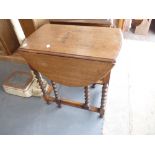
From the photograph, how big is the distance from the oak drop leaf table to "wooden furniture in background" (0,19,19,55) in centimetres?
101

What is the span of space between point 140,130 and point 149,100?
360 millimetres

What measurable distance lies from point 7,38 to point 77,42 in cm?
140

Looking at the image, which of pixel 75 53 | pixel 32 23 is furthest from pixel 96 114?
pixel 32 23

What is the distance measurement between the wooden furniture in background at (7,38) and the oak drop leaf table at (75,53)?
3.33ft

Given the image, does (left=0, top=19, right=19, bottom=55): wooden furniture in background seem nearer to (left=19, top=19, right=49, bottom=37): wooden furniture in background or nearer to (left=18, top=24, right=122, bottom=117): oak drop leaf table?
(left=19, top=19, right=49, bottom=37): wooden furniture in background

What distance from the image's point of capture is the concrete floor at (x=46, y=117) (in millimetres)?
1447

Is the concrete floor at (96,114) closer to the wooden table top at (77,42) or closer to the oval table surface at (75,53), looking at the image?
the oval table surface at (75,53)

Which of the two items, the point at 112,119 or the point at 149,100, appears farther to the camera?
the point at 149,100

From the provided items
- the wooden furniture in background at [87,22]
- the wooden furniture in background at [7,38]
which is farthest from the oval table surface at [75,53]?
the wooden furniture in background at [7,38]

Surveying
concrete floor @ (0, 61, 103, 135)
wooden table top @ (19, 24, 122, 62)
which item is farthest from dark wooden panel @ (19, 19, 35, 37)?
concrete floor @ (0, 61, 103, 135)

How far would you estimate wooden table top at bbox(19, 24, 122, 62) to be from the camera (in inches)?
39.1

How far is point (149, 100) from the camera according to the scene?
5.23 ft
